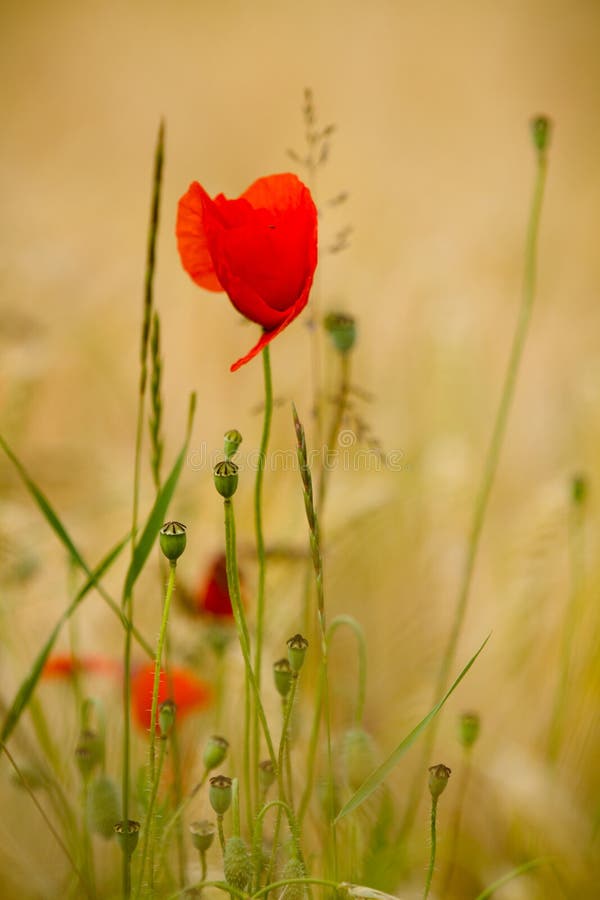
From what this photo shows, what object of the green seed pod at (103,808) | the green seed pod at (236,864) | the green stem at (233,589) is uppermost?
the green stem at (233,589)

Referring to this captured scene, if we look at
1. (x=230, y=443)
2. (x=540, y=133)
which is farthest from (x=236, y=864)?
(x=540, y=133)

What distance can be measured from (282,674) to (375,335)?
607 millimetres

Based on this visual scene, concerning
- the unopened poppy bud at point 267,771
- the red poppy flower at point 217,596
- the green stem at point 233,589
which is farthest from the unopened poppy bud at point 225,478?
the red poppy flower at point 217,596

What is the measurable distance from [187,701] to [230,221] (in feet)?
0.83

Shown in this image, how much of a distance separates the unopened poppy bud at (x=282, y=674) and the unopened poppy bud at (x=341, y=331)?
14 centimetres

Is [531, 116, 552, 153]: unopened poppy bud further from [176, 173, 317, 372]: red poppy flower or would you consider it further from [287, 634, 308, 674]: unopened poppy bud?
[287, 634, 308, 674]: unopened poppy bud

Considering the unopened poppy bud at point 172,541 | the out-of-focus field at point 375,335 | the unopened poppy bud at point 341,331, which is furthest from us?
the out-of-focus field at point 375,335

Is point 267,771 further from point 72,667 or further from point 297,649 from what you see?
point 72,667

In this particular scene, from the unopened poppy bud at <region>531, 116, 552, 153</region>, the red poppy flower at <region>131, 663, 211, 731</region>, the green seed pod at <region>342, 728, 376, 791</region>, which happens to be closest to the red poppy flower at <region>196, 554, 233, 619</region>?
the red poppy flower at <region>131, 663, 211, 731</region>

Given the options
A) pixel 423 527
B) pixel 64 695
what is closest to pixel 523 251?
pixel 423 527

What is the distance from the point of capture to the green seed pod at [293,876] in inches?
11.8

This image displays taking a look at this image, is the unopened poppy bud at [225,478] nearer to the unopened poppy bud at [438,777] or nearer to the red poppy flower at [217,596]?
the unopened poppy bud at [438,777]

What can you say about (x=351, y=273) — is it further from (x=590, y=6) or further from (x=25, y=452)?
(x=590, y=6)

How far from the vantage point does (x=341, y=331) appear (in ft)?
1.34
